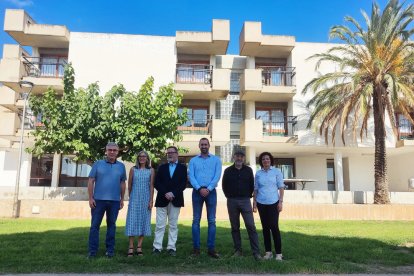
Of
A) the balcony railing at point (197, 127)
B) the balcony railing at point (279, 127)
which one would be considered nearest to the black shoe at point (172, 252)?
the balcony railing at point (197, 127)

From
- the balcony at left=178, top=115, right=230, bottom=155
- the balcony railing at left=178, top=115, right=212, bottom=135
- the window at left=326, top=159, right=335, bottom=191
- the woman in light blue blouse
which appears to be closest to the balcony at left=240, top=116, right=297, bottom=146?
the balcony at left=178, top=115, right=230, bottom=155

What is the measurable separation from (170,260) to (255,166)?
1600cm

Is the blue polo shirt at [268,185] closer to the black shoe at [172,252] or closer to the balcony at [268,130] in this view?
the black shoe at [172,252]

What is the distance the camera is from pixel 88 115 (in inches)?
583

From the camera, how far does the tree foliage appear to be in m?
14.9

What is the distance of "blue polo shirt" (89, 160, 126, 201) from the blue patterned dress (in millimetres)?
252

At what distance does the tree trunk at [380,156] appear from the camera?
16750 mm

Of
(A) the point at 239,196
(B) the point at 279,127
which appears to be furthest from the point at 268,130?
(A) the point at 239,196

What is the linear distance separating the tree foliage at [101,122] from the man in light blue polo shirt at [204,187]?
8.65 m

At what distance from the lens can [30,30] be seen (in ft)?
67.5

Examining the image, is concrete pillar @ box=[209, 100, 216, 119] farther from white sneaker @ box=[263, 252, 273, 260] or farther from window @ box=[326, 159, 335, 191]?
white sneaker @ box=[263, 252, 273, 260]

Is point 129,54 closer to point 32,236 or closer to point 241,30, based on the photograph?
point 241,30

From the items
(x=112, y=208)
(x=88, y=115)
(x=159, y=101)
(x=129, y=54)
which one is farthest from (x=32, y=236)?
(x=129, y=54)

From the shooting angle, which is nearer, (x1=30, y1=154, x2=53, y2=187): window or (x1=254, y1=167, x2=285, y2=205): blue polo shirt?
(x1=254, y1=167, x2=285, y2=205): blue polo shirt
